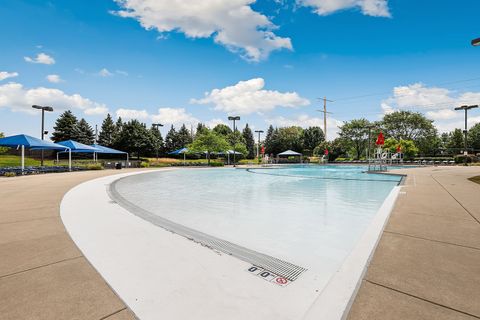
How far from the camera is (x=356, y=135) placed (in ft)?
156

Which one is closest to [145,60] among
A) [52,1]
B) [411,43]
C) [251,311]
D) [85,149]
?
[52,1]

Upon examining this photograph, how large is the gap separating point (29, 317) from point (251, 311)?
1.61 m

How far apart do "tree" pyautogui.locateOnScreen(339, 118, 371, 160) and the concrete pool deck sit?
47.5 meters

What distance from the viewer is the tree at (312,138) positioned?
205ft

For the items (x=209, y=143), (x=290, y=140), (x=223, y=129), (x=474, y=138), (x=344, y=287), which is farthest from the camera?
(x=223, y=129)

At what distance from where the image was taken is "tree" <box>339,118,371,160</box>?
4684 cm

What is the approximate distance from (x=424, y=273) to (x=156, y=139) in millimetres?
46117

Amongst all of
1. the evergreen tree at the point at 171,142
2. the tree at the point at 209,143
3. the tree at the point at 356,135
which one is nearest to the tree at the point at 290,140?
the tree at the point at 356,135

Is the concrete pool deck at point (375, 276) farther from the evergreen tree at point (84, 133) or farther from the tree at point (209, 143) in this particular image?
the evergreen tree at point (84, 133)

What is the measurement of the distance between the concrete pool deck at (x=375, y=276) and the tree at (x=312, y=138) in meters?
60.3

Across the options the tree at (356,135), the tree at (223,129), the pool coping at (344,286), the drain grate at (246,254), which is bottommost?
the drain grate at (246,254)

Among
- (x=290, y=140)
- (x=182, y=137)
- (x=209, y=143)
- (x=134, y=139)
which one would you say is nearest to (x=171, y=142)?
(x=182, y=137)

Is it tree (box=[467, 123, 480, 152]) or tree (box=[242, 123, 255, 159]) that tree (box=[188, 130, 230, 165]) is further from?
tree (box=[467, 123, 480, 152])

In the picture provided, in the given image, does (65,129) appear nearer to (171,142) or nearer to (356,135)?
(171,142)
